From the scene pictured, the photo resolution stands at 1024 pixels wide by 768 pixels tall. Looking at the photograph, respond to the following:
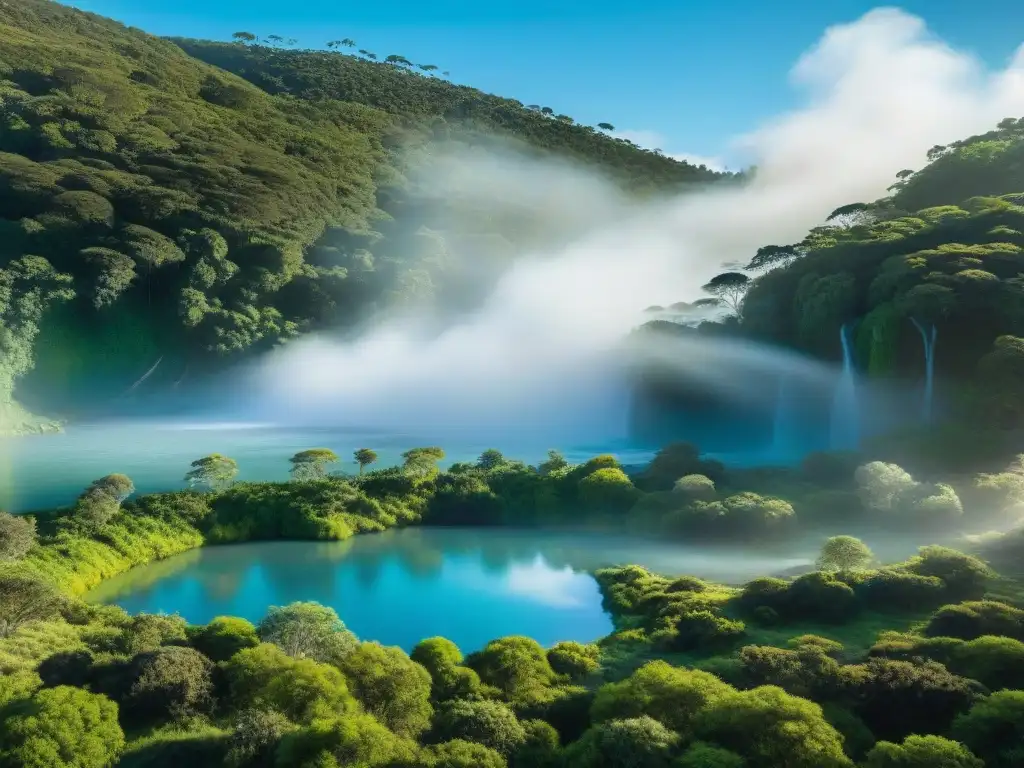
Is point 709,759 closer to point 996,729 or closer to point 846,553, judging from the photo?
point 996,729

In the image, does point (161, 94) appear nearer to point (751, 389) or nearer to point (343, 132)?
point (343, 132)

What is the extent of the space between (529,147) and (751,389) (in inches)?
3201

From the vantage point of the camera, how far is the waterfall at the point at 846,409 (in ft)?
164

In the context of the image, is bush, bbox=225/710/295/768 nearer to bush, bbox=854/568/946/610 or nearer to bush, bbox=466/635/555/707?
bush, bbox=466/635/555/707

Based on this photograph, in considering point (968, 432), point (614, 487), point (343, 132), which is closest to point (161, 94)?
point (343, 132)

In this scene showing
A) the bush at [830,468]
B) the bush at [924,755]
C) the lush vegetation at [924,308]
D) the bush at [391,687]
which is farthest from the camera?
the lush vegetation at [924,308]

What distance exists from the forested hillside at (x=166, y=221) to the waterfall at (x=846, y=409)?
4383 centimetres

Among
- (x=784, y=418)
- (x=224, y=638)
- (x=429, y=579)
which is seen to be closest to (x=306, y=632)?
(x=224, y=638)

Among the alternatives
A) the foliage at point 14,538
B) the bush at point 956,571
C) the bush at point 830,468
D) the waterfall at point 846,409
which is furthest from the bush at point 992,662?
the waterfall at point 846,409

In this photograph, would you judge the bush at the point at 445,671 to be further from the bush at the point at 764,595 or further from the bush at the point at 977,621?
the bush at the point at 977,621

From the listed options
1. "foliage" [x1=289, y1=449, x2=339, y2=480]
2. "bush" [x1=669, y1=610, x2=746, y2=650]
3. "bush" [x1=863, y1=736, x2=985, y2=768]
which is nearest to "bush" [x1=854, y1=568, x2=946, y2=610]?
"bush" [x1=669, y1=610, x2=746, y2=650]

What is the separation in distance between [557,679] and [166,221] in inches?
2694

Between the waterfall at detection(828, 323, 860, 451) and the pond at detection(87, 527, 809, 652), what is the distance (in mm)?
25699

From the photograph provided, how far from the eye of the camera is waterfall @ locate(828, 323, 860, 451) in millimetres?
50094
